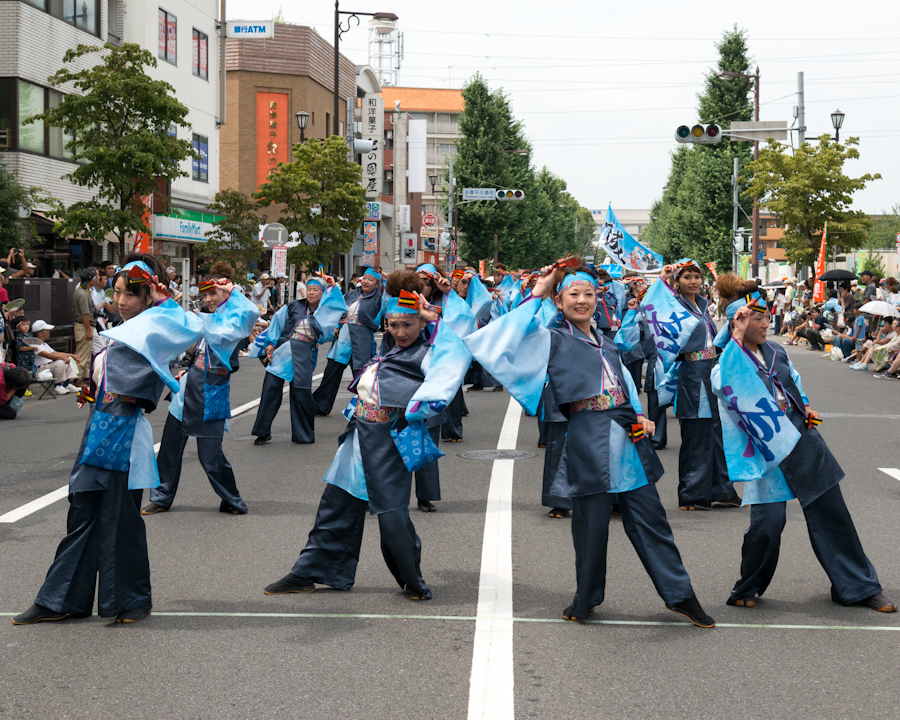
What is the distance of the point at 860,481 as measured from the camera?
923 centimetres

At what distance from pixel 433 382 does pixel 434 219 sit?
56.6 meters

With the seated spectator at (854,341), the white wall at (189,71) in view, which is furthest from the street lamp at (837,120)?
the white wall at (189,71)

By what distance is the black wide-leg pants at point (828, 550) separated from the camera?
210 inches

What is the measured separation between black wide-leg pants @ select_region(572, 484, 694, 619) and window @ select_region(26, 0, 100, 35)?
24.3m

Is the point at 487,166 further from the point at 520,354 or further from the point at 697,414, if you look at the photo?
the point at 520,354

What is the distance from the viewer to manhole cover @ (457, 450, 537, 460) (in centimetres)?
1059

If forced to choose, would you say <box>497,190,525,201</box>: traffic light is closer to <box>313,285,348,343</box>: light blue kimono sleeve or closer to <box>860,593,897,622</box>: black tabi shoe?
<box>313,285,348,343</box>: light blue kimono sleeve

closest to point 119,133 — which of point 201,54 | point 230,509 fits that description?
point 201,54

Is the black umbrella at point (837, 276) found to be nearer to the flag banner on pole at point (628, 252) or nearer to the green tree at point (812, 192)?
the green tree at point (812, 192)

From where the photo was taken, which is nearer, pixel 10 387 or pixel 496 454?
pixel 496 454

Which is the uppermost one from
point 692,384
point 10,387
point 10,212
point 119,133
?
point 119,133

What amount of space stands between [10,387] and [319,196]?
2380cm

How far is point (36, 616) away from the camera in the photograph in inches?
201

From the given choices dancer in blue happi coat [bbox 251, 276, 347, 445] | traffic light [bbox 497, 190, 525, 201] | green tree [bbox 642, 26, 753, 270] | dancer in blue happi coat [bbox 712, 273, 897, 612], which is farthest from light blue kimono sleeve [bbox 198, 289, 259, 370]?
green tree [bbox 642, 26, 753, 270]
